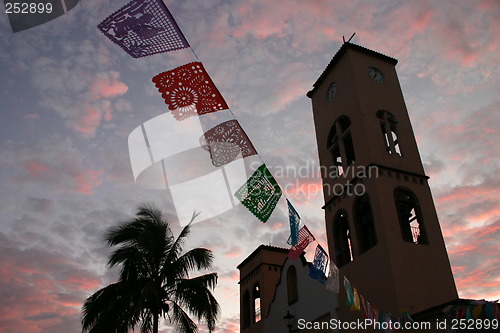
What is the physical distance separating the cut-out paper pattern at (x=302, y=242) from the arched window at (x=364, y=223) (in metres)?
3.79

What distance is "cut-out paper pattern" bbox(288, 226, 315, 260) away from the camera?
10141 millimetres

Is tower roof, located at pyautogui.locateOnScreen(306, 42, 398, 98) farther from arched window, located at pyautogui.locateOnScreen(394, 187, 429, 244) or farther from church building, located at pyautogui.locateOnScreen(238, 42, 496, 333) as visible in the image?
arched window, located at pyautogui.locateOnScreen(394, 187, 429, 244)

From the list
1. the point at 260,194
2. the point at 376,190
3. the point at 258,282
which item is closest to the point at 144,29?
the point at 260,194

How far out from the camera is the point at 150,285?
1329 cm

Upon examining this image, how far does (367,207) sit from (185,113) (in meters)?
8.62

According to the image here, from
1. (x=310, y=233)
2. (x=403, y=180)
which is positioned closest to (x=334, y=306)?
(x=310, y=233)

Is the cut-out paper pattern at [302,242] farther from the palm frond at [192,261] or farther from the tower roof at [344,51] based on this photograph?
the tower roof at [344,51]

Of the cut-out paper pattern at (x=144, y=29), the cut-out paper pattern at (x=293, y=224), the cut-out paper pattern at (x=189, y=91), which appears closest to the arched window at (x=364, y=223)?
A: the cut-out paper pattern at (x=293, y=224)

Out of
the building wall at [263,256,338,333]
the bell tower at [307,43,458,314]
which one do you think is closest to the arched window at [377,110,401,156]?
the bell tower at [307,43,458,314]

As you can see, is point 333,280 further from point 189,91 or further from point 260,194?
point 189,91

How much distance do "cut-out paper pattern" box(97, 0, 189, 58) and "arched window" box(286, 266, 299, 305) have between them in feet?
36.3

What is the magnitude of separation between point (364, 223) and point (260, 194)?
546 centimetres

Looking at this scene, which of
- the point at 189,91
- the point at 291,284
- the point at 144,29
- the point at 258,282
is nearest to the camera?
the point at 144,29

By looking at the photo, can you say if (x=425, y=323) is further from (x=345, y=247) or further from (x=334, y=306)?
(x=345, y=247)
